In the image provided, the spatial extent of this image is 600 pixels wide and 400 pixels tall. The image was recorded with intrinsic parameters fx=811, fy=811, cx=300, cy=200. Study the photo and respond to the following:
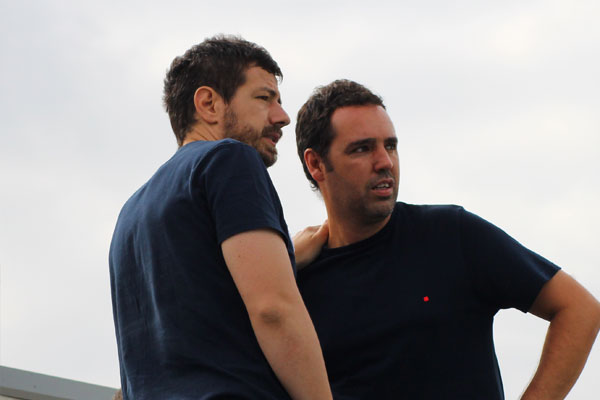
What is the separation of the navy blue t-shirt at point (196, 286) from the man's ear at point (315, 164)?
1.27 m

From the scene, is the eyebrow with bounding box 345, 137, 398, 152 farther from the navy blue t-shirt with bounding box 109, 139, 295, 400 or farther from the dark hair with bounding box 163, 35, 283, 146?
the navy blue t-shirt with bounding box 109, 139, 295, 400

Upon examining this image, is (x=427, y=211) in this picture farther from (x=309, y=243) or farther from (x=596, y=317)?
(x=596, y=317)

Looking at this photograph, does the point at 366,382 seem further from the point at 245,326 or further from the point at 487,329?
the point at 245,326

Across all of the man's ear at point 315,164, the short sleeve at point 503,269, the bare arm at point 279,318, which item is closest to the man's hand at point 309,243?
the man's ear at point 315,164

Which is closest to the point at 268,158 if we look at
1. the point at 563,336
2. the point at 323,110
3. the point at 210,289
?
the point at 210,289

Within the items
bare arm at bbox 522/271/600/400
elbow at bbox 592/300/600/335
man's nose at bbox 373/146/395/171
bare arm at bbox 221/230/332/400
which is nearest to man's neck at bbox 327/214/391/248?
man's nose at bbox 373/146/395/171

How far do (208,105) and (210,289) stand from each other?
2.10 feet

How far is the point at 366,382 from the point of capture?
8.84 feet

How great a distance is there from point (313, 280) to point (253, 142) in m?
0.89

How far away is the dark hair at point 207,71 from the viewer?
91.5 inches

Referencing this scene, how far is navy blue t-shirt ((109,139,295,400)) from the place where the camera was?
5.96 ft

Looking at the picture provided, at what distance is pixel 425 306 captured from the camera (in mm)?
2756

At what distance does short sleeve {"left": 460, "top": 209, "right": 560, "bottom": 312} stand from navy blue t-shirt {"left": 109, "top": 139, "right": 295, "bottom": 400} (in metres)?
1.07

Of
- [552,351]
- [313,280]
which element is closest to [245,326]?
[313,280]
